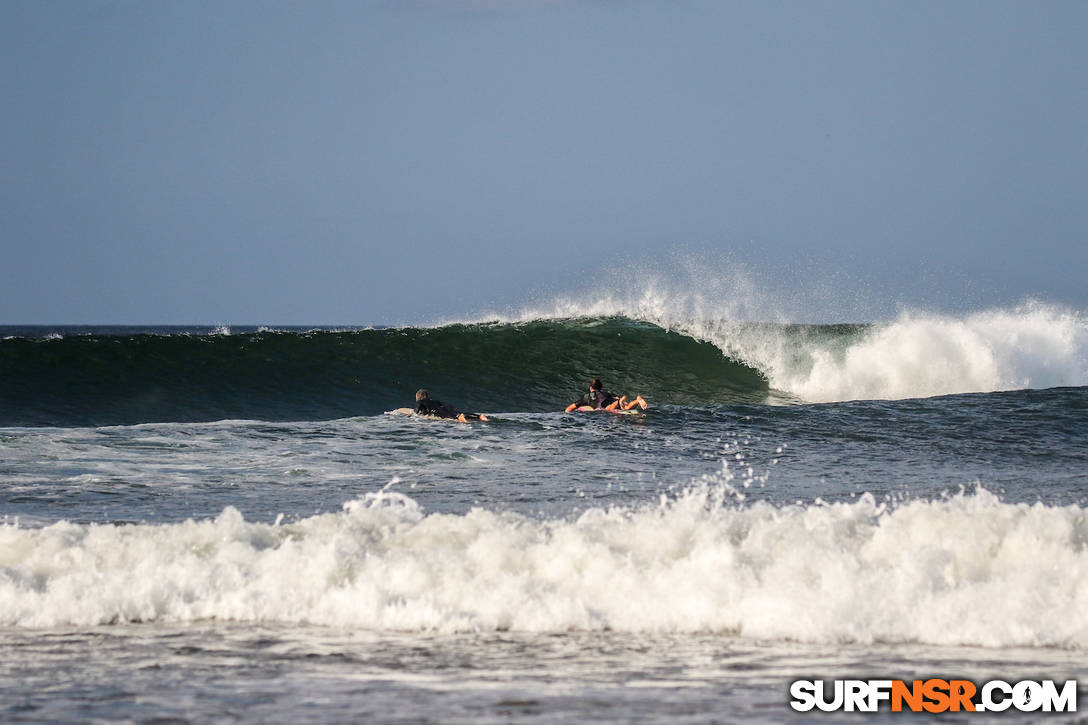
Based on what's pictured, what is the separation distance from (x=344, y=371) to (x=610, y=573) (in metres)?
15.2

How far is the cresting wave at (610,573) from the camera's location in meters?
5.63

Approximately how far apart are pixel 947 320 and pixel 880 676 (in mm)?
19053

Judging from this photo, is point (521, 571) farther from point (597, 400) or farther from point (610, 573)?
point (597, 400)

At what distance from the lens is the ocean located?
464cm

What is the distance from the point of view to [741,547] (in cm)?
645

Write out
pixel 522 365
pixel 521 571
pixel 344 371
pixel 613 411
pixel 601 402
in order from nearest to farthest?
pixel 521 571
pixel 613 411
pixel 601 402
pixel 344 371
pixel 522 365

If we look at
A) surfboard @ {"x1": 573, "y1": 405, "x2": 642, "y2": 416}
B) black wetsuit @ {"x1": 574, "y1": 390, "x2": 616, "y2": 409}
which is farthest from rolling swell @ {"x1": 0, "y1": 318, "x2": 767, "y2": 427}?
surfboard @ {"x1": 573, "y1": 405, "x2": 642, "y2": 416}

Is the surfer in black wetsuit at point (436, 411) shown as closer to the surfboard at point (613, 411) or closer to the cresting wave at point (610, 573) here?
the surfboard at point (613, 411)

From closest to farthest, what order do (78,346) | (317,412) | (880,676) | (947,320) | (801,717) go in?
(801,717), (880,676), (317,412), (78,346), (947,320)

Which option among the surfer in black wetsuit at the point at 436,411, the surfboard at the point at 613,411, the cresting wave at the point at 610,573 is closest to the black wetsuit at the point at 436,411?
the surfer in black wetsuit at the point at 436,411

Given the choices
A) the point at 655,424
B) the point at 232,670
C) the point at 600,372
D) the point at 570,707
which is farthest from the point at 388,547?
the point at 600,372

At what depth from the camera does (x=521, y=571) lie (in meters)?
6.41

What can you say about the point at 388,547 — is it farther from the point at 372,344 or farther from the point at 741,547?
the point at 372,344

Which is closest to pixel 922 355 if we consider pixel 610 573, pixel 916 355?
pixel 916 355
